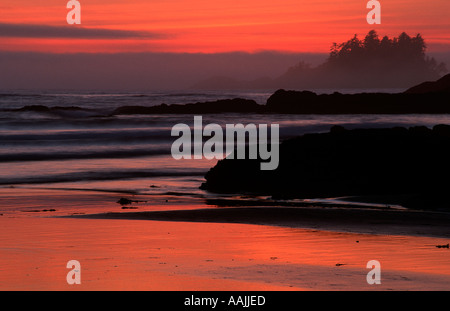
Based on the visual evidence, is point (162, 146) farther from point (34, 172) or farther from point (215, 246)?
point (215, 246)

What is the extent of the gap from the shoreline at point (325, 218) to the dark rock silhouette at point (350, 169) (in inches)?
73.3

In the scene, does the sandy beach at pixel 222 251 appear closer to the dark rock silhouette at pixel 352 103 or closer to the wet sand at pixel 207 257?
the wet sand at pixel 207 257

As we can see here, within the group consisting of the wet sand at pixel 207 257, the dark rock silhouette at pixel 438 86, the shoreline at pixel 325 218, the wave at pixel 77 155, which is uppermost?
the dark rock silhouette at pixel 438 86

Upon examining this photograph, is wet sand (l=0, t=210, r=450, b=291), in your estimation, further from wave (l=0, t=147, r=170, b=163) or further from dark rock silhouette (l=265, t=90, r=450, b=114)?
dark rock silhouette (l=265, t=90, r=450, b=114)

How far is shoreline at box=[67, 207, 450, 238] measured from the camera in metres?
11.2

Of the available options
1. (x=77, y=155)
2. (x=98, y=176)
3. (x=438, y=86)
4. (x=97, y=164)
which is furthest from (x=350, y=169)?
(x=438, y=86)

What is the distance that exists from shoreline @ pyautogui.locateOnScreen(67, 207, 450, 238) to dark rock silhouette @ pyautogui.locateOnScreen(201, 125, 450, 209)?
1862 mm

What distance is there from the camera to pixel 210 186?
16938 millimetres

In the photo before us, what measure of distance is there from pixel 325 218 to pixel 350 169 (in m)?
3.73

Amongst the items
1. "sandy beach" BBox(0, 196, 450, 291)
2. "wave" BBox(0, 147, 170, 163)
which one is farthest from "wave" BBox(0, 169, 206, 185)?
"sandy beach" BBox(0, 196, 450, 291)

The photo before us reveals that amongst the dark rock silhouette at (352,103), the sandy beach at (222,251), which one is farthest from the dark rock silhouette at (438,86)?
the sandy beach at (222,251)

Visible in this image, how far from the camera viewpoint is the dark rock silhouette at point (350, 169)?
50.3 feet

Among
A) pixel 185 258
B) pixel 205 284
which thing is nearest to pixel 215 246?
pixel 185 258
